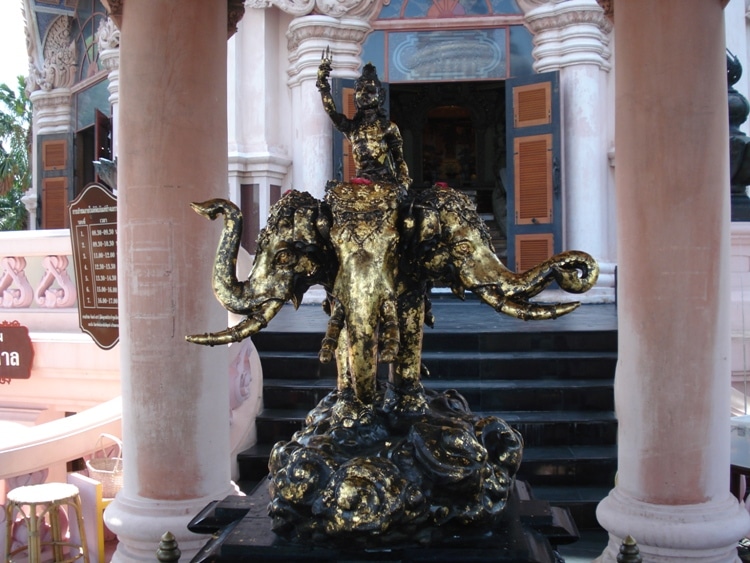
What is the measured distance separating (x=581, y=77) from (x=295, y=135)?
14.1 ft

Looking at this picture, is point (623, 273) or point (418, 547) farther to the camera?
point (623, 273)

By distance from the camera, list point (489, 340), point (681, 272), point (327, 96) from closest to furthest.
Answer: point (327, 96)
point (681, 272)
point (489, 340)

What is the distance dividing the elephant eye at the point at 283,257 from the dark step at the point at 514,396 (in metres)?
3.68

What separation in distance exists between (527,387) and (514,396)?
0.12 m

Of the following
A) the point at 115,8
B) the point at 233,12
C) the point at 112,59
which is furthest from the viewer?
the point at 112,59

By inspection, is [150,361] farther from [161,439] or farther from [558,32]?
[558,32]

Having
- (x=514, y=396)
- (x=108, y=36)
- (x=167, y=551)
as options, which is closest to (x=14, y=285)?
(x=514, y=396)

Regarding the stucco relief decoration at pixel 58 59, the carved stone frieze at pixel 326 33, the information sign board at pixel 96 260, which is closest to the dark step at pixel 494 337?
the information sign board at pixel 96 260

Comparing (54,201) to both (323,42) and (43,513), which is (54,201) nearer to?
(323,42)

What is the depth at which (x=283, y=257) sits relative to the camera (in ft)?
7.66

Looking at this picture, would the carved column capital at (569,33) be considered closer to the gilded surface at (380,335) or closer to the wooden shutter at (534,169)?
the wooden shutter at (534,169)

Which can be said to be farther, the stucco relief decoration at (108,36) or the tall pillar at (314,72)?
the stucco relief decoration at (108,36)

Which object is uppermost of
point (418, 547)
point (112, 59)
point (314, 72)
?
point (112, 59)

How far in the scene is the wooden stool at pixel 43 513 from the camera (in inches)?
183
